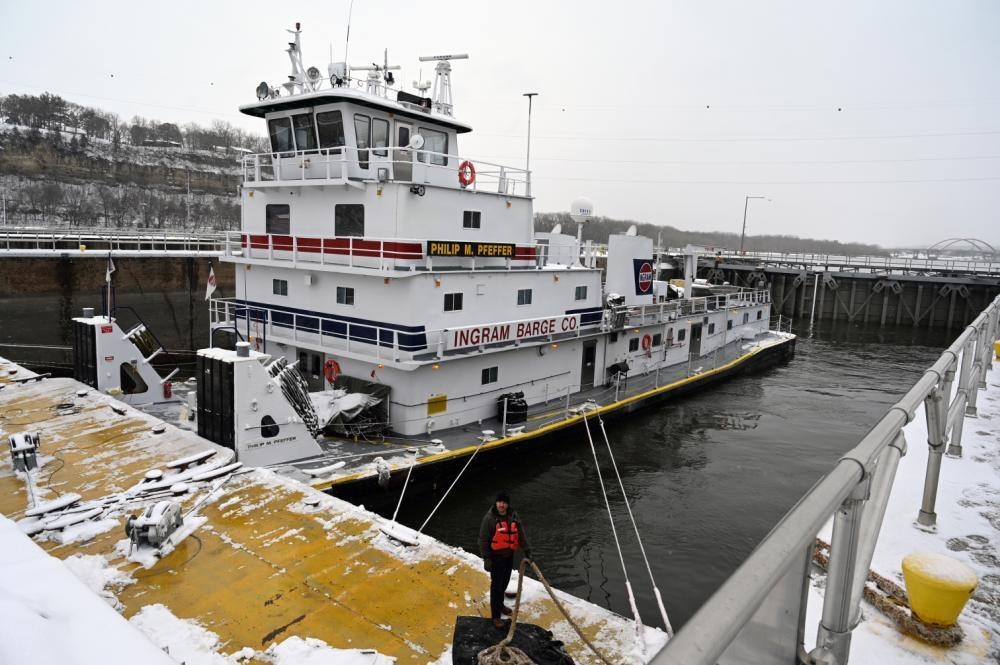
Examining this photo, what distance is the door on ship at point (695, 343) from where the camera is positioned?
27.3 meters

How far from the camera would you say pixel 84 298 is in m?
27.1

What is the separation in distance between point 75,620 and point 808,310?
60226mm

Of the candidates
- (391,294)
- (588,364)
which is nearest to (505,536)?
(391,294)

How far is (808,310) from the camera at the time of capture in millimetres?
54969

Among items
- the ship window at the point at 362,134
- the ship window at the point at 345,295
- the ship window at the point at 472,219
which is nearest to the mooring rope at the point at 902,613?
the ship window at the point at 345,295

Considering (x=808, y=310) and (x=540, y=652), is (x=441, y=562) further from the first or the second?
(x=808, y=310)

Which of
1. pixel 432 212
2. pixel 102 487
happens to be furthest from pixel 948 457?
pixel 432 212

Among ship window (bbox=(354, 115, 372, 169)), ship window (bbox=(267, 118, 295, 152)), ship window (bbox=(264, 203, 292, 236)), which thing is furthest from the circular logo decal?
ship window (bbox=(267, 118, 295, 152))

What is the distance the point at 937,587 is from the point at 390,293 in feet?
43.5

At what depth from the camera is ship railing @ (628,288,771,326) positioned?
75.2 feet

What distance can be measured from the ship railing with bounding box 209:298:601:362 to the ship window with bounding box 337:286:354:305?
0.45 metres

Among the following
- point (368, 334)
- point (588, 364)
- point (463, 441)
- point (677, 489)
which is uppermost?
point (368, 334)

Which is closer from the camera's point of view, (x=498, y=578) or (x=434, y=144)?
(x=498, y=578)

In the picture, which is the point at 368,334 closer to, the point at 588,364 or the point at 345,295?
the point at 345,295
